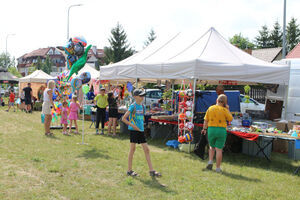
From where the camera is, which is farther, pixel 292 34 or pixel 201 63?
pixel 292 34

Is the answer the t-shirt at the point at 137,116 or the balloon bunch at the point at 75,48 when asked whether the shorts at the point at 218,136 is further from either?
the balloon bunch at the point at 75,48

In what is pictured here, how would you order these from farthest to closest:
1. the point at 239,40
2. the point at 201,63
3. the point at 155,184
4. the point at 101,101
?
the point at 239,40
the point at 101,101
the point at 201,63
the point at 155,184

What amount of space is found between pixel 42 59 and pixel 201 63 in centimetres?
8206

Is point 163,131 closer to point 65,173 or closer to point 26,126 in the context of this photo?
point 65,173

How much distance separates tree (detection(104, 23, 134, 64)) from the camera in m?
40.0

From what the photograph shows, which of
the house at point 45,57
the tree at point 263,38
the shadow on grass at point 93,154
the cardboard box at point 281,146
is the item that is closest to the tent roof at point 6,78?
the shadow on grass at point 93,154

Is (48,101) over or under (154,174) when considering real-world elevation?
over

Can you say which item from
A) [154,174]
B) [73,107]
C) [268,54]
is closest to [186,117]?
[154,174]

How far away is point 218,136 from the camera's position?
18.5 ft

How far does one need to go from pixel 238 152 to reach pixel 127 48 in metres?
34.5

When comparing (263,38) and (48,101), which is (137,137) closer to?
(48,101)

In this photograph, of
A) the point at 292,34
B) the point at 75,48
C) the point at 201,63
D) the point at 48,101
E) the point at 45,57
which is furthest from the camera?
the point at 45,57

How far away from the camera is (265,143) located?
7199mm

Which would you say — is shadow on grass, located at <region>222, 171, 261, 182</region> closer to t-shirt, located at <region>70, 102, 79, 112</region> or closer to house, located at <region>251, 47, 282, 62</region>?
t-shirt, located at <region>70, 102, 79, 112</region>
